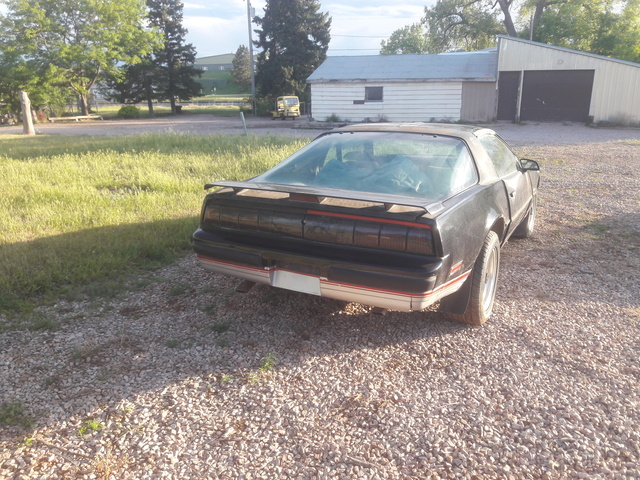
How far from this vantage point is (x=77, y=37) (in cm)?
3616

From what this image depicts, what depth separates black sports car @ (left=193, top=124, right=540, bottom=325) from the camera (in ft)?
9.61

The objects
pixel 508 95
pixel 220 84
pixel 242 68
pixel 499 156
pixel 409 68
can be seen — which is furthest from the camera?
pixel 220 84

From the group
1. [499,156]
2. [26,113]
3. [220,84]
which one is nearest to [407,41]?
[220,84]

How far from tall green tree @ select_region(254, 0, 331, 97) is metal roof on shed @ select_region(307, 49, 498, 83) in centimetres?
957

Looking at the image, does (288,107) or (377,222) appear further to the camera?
Answer: (288,107)

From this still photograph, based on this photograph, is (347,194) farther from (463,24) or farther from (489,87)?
(463,24)

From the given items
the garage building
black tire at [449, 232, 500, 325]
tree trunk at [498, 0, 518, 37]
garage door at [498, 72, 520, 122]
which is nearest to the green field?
tree trunk at [498, 0, 518, 37]

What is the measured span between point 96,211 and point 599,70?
25.1 metres

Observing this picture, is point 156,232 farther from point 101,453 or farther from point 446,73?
point 446,73

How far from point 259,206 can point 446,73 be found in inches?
998

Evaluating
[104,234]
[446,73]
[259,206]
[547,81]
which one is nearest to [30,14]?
[446,73]

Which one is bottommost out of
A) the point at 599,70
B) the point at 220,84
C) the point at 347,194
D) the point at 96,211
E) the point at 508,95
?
the point at 96,211

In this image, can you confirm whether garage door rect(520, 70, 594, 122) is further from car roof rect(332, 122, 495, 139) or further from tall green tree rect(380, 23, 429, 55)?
tall green tree rect(380, 23, 429, 55)

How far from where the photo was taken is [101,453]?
7.58 ft
